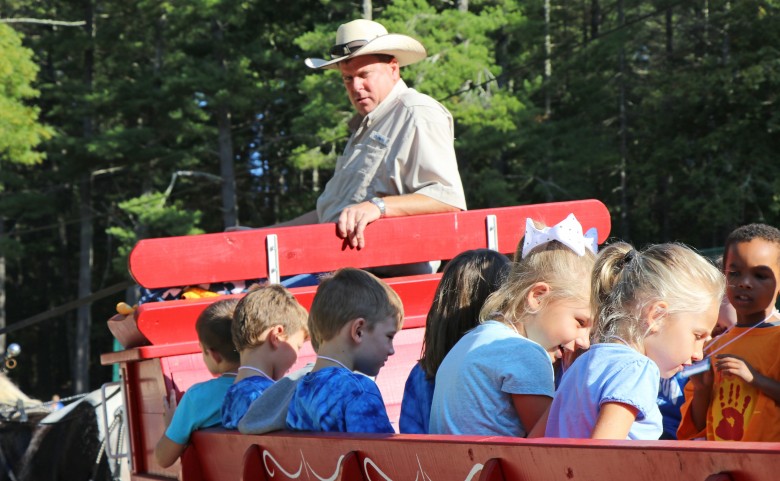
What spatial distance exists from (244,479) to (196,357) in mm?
1270

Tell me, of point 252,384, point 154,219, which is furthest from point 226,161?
point 252,384

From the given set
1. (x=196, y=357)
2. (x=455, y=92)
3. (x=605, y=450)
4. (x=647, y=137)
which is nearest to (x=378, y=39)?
(x=196, y=357)

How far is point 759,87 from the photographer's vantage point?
942 inches

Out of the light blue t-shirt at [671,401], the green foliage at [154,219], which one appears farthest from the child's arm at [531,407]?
the green foliage at [154,219]

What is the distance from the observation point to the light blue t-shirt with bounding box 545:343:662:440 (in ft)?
7.38

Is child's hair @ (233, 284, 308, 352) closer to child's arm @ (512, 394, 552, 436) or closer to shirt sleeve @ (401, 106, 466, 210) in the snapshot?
shirt sleeve @ (401, 106, 466, 210)

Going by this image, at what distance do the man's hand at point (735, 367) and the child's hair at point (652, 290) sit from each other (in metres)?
0.61

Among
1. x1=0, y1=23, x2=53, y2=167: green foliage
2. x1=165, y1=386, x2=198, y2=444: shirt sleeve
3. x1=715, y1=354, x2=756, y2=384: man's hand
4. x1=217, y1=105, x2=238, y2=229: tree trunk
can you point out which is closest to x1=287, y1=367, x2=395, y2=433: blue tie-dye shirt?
x1=165, y1=386, x2=198, y2=444: shirt sleeve

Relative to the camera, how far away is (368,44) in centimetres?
501

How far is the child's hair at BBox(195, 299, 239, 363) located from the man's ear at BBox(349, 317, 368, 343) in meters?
0.86

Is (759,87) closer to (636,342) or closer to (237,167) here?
(237,167)

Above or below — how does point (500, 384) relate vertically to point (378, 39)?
below

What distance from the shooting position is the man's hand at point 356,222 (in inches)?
170

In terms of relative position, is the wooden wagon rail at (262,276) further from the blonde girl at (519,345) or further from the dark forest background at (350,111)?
the dark forest background at (350,111)
